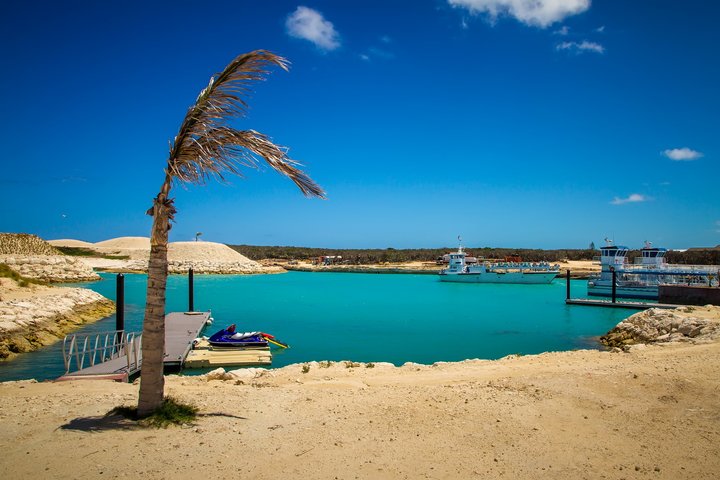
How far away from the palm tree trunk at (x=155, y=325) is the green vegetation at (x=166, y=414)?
10cm

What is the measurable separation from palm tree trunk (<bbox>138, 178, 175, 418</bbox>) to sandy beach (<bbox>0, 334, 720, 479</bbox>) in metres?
0.45

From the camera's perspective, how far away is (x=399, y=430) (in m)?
6.20

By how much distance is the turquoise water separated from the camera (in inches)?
778

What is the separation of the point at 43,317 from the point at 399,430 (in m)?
21.6

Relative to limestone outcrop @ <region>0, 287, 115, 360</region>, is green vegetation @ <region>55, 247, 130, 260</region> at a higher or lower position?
higher

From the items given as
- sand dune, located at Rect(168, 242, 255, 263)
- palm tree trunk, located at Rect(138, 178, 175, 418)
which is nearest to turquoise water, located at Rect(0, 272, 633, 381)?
palm tree trunk, located at Rect(138, 178, 175, 418)

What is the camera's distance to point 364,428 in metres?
6.25

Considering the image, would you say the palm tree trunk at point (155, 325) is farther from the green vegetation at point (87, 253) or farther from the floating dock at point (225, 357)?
the green vegetation at point (87, 253)

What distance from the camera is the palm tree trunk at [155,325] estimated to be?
6.29 metres

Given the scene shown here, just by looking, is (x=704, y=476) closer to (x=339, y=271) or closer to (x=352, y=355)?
(x=352, y=355)

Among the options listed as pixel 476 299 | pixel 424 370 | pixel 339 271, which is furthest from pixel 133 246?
pixel 424 370

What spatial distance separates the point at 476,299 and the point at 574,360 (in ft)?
119

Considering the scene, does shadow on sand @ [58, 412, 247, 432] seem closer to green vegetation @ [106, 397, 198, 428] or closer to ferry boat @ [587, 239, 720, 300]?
green vegetation @ [106, 397, 198, 428]

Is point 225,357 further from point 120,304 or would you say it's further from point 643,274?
point 643,274
